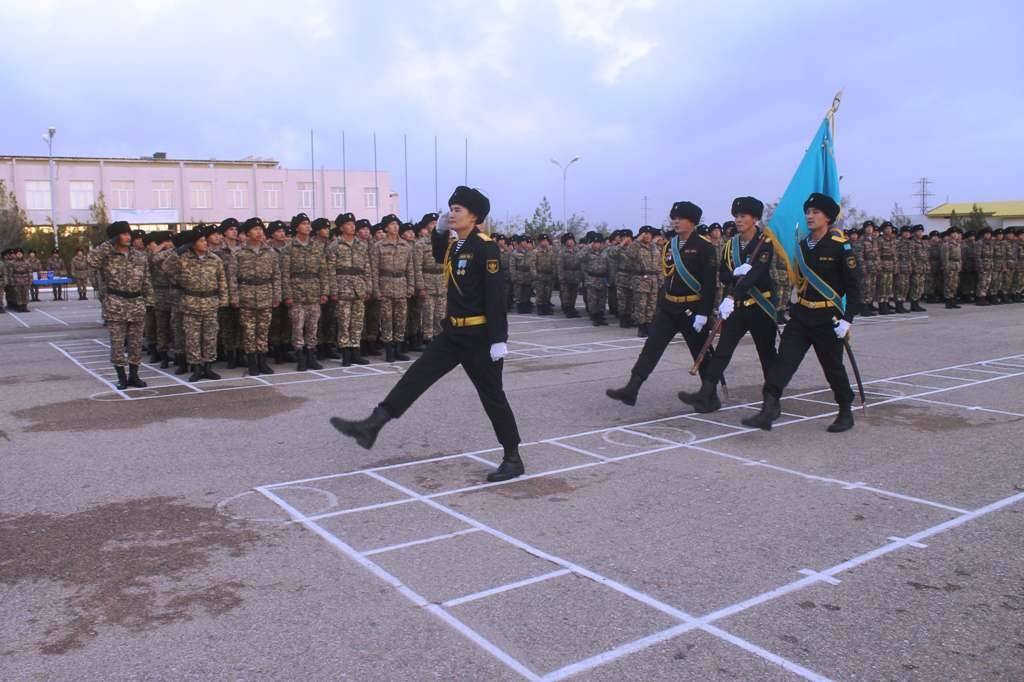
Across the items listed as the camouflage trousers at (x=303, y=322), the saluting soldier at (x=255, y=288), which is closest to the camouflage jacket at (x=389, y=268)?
the camouflage trousers at (x=303, y=322)

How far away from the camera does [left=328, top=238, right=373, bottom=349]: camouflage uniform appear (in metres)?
11.3

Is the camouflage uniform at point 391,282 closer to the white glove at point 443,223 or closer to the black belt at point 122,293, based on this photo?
the black belt at point 122,293

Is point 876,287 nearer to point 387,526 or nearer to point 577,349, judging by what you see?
point 577,349

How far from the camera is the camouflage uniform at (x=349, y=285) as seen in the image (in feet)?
37.1

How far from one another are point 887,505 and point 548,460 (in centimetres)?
238

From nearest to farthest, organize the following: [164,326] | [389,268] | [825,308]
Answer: [825,308] → [164,326] → [389,268]

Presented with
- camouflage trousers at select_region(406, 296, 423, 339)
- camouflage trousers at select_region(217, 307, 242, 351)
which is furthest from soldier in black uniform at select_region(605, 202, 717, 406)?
camouflage trousers at select_region(217, 307, 242, 351)

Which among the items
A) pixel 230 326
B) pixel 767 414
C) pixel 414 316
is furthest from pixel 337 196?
pixel 767 414

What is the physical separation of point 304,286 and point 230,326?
4.26 feet

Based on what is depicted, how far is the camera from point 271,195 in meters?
58.6

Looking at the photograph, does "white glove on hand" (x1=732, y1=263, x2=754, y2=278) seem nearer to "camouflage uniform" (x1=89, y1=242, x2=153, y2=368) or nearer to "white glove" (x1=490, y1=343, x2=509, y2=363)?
"white glove" (x1=490, y1=343, x2=509, y2=363)

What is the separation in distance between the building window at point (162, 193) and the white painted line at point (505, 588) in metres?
57.6

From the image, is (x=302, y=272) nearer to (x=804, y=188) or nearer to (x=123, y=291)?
(x=123, y=291)

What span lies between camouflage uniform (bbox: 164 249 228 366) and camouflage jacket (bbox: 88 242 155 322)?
53 cm
